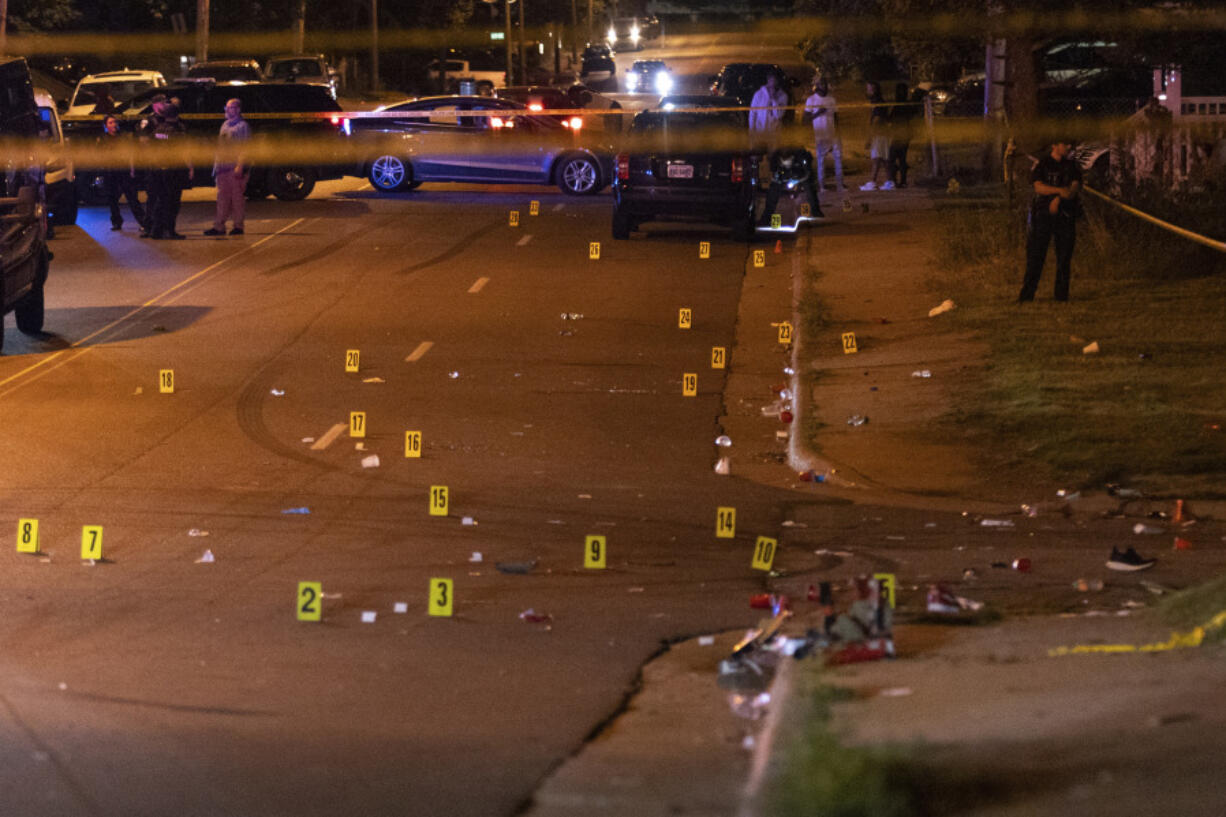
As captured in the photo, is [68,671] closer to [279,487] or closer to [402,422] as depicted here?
[279,487]

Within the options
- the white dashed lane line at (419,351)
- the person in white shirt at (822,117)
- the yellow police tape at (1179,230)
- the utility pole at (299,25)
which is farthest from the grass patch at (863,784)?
the utility pole at (299,25)

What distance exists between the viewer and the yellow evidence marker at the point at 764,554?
30.1 feet

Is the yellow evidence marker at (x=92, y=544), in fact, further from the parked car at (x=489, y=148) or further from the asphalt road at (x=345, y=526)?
the parked car at (x=489, y=148)

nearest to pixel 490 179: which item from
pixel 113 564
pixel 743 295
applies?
pixel 743 295

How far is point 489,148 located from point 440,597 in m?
21.5

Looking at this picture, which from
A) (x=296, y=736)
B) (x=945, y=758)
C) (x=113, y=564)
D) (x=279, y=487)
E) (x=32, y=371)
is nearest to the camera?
(x=945, y=758)

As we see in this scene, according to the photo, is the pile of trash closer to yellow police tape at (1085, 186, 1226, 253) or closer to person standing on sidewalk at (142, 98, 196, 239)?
yellow police tape at (1085, 186, 1226, 253)

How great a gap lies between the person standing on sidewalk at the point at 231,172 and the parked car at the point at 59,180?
233cm

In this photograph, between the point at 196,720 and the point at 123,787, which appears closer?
the point at 123,787

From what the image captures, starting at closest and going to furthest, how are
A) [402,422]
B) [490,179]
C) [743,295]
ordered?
[402,422], [743,295], [490,179]

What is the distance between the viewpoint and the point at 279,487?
11.1 metres

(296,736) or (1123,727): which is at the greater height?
(1123,727)

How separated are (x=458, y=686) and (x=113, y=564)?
9.67 feet

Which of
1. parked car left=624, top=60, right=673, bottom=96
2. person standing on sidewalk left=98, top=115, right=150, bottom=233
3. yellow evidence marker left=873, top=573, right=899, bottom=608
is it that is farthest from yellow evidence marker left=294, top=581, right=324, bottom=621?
parked car left=624, top=60, right=673, bottom=96
